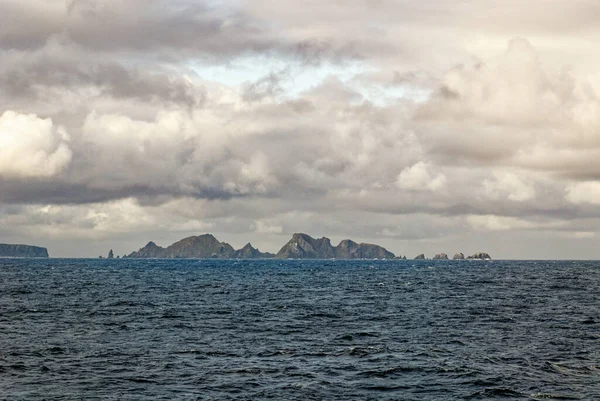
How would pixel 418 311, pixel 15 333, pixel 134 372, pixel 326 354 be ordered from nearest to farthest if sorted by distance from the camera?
pixel 134 372
pixel 326 354
pixel 15 333
pixel 418 311

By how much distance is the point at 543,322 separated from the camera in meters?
81.1

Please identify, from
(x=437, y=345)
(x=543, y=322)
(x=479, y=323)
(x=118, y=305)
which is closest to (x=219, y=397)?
(x=437, y=345)

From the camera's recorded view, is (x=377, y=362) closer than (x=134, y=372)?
No

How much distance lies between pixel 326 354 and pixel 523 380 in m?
17.3

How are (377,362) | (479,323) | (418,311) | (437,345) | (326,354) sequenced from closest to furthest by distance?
(377,362)
(326,354)
(437,345)
(479,323)
(418,311)

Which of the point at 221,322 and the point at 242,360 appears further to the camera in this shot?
the point at 221,322

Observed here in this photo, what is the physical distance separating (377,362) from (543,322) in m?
37.1

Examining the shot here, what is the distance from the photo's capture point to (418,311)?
9462cm

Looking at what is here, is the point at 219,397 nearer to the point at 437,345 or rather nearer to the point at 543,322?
the point at 437,345

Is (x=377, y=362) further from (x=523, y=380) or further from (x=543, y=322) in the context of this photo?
(x=543, y=322)

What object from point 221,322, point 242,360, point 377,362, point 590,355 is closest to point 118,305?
point 221,322

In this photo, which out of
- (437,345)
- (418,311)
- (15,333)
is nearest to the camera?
(437,345)

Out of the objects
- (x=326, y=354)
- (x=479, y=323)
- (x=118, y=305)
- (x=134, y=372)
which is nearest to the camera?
(x=134, y=372)

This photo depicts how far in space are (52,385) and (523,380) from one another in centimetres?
3422
